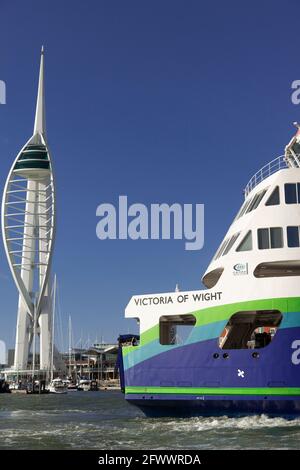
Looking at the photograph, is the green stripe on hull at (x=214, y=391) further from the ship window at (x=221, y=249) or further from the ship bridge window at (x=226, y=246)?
the ship window at (x=221, y=249)

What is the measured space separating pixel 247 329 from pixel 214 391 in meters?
3.77

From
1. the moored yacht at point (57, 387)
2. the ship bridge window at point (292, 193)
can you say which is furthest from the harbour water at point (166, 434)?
the moored yacht at point (57, 387)

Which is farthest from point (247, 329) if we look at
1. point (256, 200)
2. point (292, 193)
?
point (292, 193)

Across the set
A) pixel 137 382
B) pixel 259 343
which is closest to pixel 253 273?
pixel 259 343

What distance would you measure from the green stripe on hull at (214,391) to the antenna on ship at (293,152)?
947 cm

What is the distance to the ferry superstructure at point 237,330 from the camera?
19.4 metres

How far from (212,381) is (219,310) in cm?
233

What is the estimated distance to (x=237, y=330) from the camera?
75.3 ft

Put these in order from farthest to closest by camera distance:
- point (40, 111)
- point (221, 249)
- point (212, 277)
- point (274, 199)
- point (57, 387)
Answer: point (40, 111) < point (57, 387) < point (212, 277) < point (221, 249) < point (274, 199)

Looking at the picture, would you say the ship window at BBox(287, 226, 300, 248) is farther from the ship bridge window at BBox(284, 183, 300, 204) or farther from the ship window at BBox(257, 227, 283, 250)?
the ship bridge window at BBox(284, 183, 300, 204)

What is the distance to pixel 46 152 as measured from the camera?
12656 cm

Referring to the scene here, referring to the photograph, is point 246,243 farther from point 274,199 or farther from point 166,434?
point 166,434
